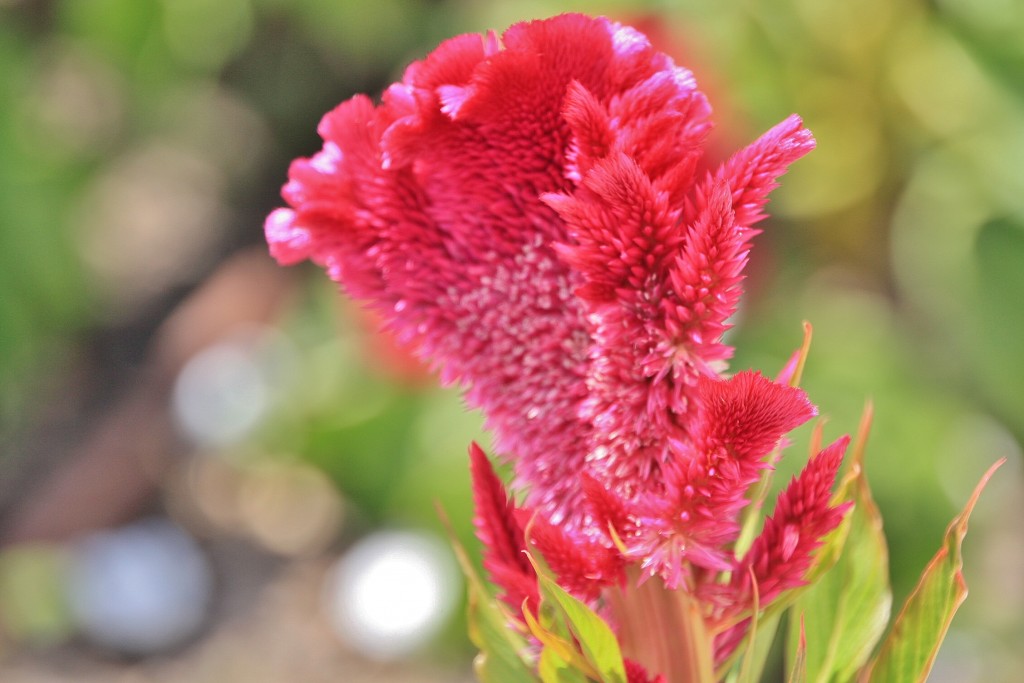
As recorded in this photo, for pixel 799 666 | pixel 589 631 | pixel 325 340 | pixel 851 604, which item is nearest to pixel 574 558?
pixel 589 631

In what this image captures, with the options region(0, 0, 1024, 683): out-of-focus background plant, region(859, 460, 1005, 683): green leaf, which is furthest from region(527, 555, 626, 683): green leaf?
region(0, 0, 1024, 683): out-of-focus background plant

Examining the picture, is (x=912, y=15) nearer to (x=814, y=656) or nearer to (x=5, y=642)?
(x=814, y=656)

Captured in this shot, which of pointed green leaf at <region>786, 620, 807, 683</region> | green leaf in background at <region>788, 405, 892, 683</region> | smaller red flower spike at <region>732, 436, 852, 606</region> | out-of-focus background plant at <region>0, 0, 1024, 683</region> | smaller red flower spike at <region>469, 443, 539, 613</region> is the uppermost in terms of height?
smaller red flower spike at <region>732, 436, 852, 606</region>

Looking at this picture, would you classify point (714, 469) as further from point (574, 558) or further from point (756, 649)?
point (756, 649)

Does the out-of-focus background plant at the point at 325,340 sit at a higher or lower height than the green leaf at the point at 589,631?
lower

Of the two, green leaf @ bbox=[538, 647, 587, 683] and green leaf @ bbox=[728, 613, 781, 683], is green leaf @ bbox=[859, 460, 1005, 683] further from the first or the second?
green leaf @ bbox=[538, 647, 587, 683]

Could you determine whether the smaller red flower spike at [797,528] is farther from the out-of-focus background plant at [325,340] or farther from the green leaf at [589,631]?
the out-of-focus background plant at [325,340]

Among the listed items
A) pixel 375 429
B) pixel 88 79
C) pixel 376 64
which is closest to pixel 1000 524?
pixel 375 429

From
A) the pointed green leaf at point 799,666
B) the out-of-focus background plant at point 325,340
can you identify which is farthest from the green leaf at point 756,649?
the out-of-focus background plant at point 325,340
